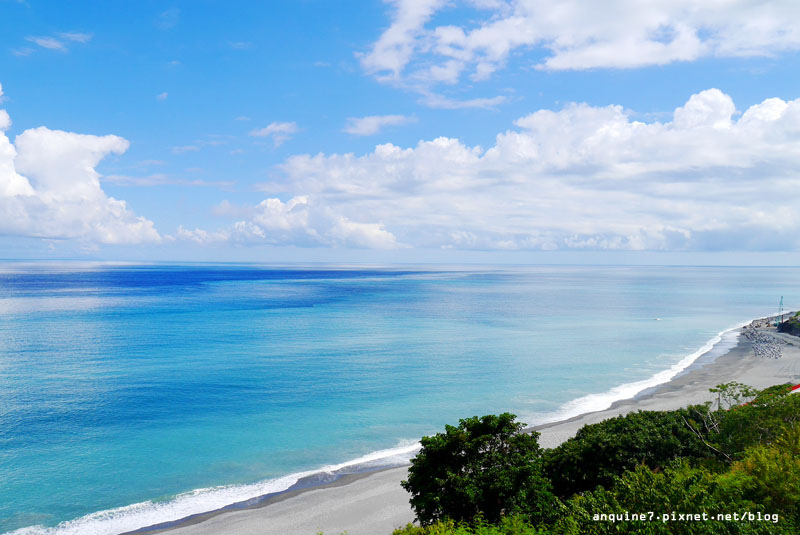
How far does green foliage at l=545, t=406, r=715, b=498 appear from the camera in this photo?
1121 inches

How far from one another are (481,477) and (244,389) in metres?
43.6

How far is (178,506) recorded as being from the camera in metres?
33.8

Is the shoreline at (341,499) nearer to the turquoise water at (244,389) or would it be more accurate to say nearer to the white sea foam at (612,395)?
the white sea foam at (612,395)

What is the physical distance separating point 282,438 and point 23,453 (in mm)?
21410

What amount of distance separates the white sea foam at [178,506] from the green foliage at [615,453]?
15825 mm

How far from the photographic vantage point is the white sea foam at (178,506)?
1205 inches

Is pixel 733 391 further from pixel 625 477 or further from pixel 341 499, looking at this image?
pixel 341 499

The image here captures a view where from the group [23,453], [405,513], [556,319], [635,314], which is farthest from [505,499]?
[635,314]

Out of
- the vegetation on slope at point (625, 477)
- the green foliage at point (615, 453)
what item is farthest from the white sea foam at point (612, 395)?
the green foliage at point (615, 453)

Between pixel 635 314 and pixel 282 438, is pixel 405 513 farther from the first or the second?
pixel 635 314

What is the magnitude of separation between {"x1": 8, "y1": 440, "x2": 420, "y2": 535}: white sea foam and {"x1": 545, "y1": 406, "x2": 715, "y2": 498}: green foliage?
15.8 m

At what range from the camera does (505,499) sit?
2448cm

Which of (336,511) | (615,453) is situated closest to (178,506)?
(336,511)

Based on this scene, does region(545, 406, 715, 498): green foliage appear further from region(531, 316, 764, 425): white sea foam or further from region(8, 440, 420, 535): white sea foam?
region(531, 316, 764, 425): white sea foam
